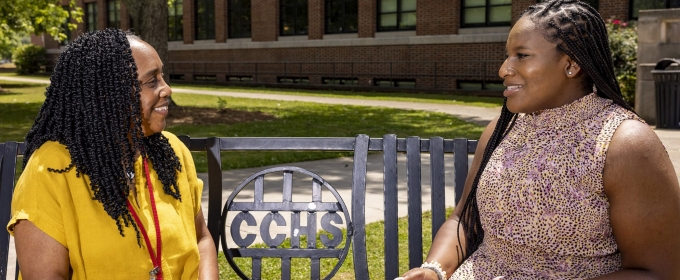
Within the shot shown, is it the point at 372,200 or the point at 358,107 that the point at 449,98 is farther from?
the point at 372,200

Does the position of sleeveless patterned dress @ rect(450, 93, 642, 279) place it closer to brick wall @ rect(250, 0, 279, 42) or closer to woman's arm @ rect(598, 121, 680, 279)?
woman's arm @ rect(598, 121, 680, 279)

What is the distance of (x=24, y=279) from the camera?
2354 mm

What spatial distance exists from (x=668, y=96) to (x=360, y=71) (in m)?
15.0

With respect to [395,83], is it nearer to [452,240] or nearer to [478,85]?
[478,85]

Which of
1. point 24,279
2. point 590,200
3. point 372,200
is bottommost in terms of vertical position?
point 372,200

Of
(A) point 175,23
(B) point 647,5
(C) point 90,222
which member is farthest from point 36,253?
(A) point 175,23

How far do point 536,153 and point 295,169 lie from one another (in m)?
1.32

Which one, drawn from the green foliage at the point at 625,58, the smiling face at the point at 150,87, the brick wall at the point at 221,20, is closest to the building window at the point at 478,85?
the green foliage at the point at 625,58

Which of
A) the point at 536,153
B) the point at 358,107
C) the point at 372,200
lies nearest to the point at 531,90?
the point at 536,153

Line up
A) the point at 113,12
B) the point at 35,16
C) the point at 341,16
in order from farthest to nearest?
the point at 113,12, the point at 341,16, the point at 35,16

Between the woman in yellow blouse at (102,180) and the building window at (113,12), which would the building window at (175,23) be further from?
the woman in yellow blouse at (102,180)

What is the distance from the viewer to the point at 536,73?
245 centimetres

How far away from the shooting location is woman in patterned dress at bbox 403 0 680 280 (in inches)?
88.8

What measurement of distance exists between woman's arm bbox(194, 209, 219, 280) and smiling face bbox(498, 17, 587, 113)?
3.95 feet
